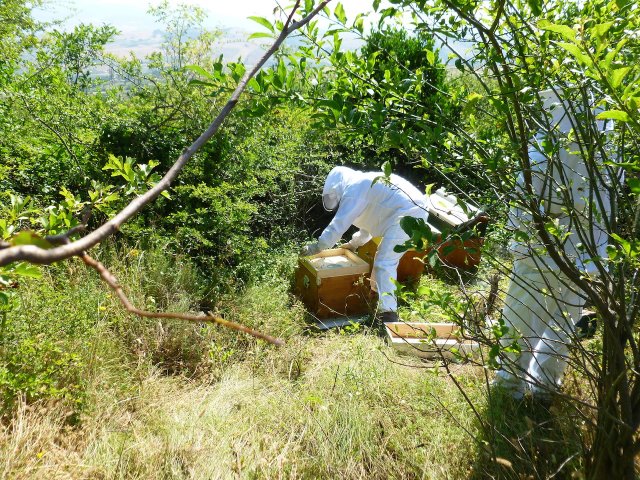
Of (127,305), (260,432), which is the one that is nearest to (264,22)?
(127,305)

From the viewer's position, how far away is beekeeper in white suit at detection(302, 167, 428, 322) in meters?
4.70

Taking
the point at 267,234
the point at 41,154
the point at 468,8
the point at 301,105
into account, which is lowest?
the point at 267,234

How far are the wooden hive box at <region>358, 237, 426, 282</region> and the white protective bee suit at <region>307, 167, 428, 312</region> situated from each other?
0.86 feet

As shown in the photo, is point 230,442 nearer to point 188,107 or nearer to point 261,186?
point 261,186

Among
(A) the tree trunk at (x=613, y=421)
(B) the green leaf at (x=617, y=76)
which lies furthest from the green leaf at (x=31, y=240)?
(A) the tree trunk at (x=613, y=421)

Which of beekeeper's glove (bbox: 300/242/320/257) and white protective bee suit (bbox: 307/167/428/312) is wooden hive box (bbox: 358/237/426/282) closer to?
white protective bee suit (bbox: 307/167/428/312)

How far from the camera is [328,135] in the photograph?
6.45 m

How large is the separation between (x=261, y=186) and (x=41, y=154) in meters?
2.04

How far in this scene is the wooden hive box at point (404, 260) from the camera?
17.1 feet

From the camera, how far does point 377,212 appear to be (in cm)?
496

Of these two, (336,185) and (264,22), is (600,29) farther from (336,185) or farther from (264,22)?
(336,185)

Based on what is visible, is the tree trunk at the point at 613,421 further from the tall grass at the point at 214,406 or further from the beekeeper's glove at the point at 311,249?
the beekeeper's glove at the point at 311,249

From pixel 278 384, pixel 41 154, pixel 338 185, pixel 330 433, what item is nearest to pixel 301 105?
pixel 330 433

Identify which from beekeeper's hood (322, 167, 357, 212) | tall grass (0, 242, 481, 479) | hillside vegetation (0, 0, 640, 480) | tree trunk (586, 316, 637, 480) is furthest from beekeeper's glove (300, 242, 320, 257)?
tree trunk (586, 316, 637, 480)
